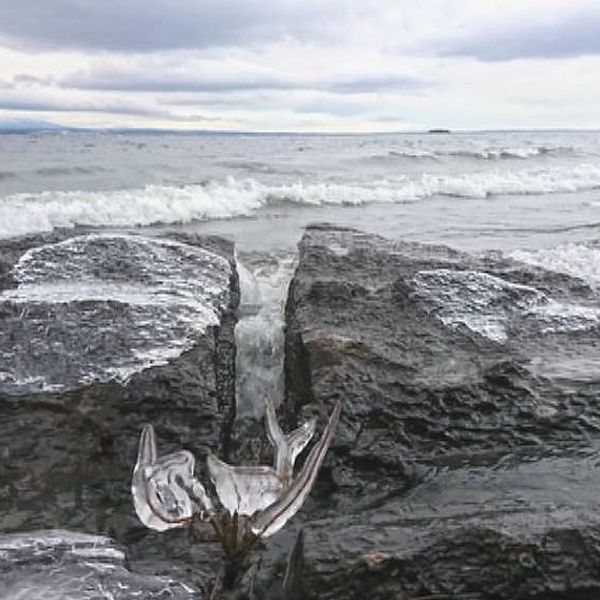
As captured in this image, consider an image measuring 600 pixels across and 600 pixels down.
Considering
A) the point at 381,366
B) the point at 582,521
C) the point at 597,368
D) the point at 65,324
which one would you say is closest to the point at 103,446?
the point at 65,324

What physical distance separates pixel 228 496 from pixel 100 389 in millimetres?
1371

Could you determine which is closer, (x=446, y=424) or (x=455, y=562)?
(x=455, y=562)

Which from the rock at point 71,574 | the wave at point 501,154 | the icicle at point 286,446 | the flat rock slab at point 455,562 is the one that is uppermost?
the icicle at point 286,446

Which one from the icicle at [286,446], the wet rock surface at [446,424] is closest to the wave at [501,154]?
the wet rock surface at [446,424]

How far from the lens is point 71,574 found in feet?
7.84

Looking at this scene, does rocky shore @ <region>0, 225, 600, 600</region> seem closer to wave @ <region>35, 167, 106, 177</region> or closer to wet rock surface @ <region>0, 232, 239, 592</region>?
wet rock surface @ <region>0, 232, 239, 592</region>

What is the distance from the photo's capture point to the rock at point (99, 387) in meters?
3.37

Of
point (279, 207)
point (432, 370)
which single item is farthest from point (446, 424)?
point (279, 207)

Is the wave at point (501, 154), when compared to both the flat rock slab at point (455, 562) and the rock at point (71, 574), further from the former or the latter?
the rock at point (71, 574)

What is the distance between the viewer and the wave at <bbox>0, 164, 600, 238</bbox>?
12719 mm

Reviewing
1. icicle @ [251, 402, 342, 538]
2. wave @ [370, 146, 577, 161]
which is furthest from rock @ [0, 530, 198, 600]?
wave @ [370, 146, 577, 161]

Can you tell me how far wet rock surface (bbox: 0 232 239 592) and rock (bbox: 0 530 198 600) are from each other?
540 mm

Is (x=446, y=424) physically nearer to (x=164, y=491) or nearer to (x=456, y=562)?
(x=456, y=562)

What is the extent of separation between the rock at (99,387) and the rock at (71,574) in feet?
2.08
